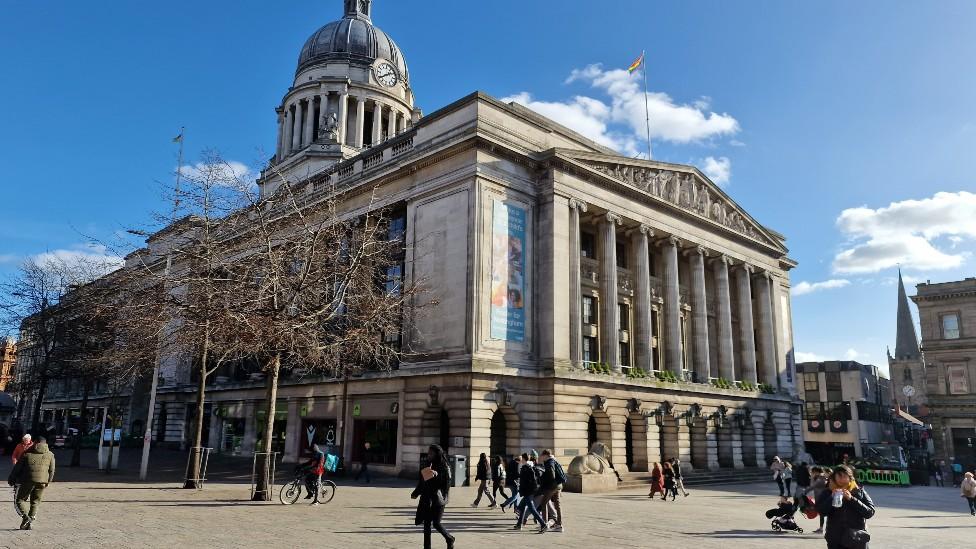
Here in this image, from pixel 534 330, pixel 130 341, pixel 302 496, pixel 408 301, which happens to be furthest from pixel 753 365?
pixel 130 341

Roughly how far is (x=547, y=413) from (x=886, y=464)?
24.7 metres

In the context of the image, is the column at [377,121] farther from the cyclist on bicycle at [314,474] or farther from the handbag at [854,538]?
the handbag at [854,538]

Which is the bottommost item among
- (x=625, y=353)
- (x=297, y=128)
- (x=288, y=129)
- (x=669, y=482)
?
(x=669, y=482)

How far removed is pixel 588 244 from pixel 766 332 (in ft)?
64.5

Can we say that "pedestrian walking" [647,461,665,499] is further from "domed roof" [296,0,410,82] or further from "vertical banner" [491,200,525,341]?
"domed roof" [296,0,410,82]

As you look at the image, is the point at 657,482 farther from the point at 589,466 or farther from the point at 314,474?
the point at 314,474

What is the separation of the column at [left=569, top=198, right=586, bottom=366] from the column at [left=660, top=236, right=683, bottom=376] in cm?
865

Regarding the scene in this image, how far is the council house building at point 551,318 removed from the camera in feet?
103

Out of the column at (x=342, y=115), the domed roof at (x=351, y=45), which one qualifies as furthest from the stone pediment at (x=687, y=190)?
the domed roof at (x=351, y=45)

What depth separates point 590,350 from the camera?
37.6 meters

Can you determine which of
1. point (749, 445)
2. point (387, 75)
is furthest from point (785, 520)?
point (387, 75)

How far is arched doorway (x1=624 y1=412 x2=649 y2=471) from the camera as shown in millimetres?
36406

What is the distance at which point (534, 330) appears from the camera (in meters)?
33.2

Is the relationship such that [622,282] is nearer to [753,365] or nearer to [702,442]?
[702,442]
